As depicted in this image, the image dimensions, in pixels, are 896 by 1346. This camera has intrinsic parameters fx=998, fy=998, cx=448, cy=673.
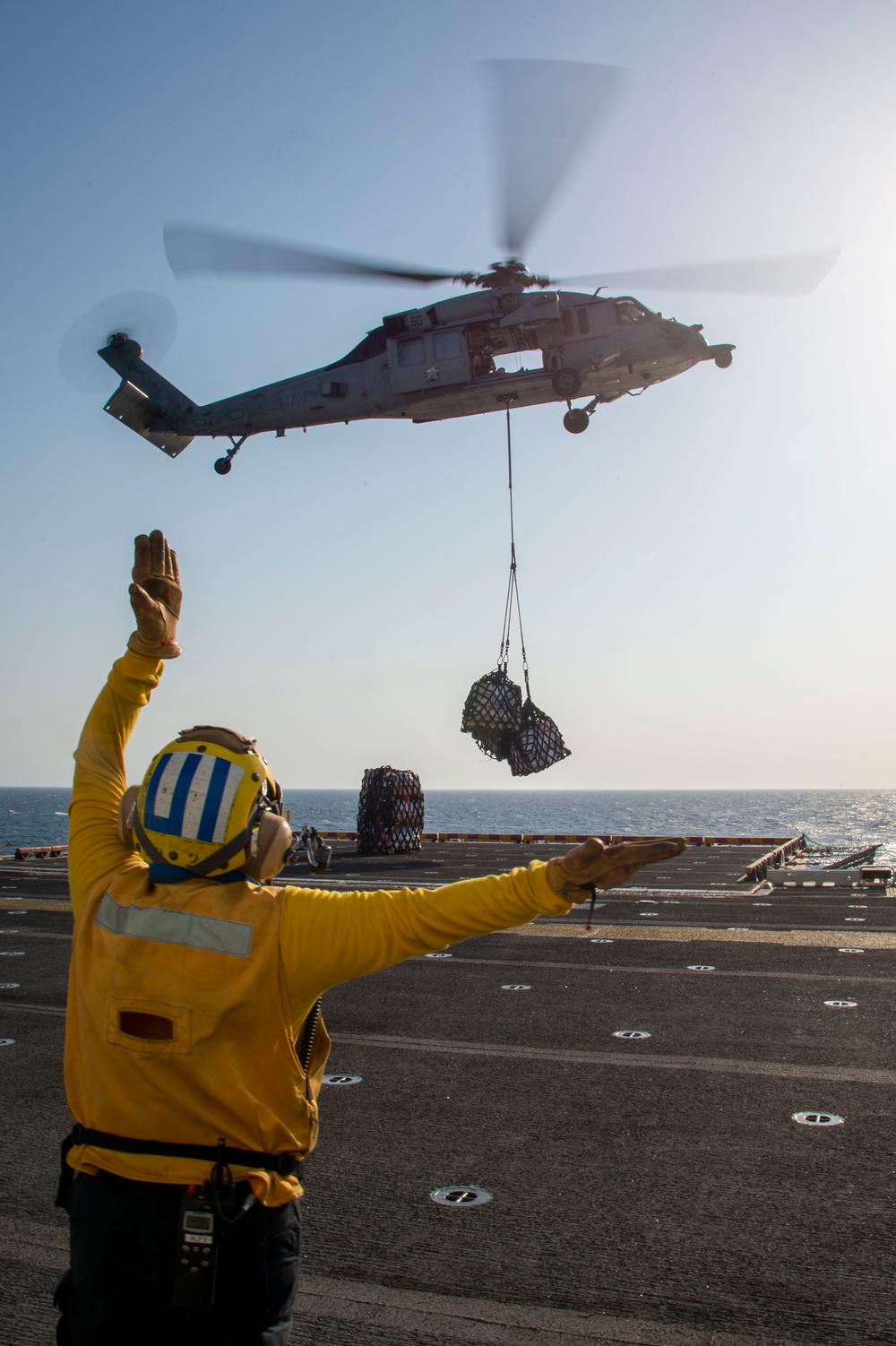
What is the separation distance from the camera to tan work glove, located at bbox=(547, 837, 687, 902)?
95.3 inches

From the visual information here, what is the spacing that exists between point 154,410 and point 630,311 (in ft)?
30.2

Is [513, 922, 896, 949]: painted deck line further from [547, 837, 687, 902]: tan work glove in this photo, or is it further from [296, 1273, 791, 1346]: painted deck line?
[547, 837, 687, 902]: tan work glove

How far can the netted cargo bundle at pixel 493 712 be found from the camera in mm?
17609

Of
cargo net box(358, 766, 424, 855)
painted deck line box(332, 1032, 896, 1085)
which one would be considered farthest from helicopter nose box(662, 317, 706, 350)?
cargo net box(358, 766, 424, 855)

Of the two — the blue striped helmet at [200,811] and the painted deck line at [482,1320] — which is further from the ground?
the blue striped helmet at [200,811]

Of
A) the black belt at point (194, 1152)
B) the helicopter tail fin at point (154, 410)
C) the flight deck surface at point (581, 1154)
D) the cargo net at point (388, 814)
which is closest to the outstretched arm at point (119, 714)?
the black belt at point (194, 1152)

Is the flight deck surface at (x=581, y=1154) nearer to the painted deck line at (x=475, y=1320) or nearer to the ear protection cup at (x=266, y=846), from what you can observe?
the painted deck line at (x=475, y=1320)

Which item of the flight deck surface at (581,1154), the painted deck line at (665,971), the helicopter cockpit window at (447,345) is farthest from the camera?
the helicopter cockpit window at (447,345)

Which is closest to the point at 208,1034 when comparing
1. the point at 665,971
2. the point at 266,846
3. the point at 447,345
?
A: the point at 266,846

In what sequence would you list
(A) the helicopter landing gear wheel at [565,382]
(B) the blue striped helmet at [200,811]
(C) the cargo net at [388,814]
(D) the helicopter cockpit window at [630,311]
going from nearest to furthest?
(B) the blue striped helmet at [200,811] < (A) the helicopter landing gear wheel at [565,382] < (D) the helicopter cockpit window at [630,311] < (C) the cargo net at [388,814]

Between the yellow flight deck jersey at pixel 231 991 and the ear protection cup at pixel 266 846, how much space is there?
0.21ft

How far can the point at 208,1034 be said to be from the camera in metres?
2.49

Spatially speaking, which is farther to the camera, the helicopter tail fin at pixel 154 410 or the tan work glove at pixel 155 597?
the helicopter tail fin at pixel 154 410

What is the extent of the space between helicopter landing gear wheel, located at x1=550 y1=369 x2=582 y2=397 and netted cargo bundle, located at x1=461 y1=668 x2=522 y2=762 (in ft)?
16.3
